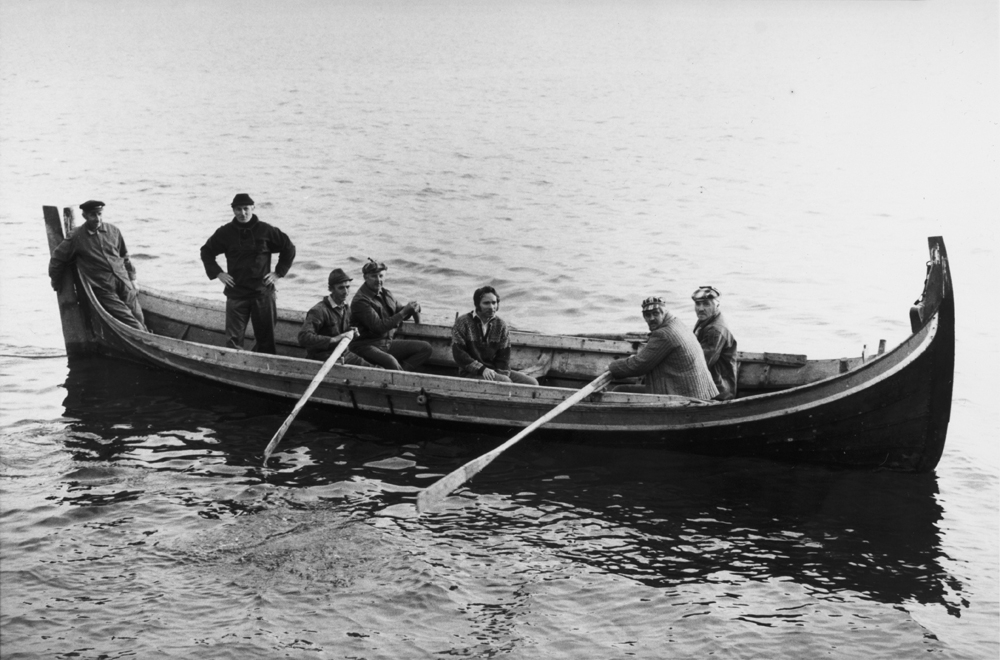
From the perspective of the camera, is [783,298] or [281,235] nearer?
[281,235]

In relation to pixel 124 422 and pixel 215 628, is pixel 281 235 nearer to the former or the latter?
pixel 124 422

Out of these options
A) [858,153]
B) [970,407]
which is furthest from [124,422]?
[858,153]

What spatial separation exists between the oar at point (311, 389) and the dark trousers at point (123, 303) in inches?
116

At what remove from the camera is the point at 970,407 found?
13.5m

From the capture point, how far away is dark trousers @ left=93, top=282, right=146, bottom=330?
44.6 feet

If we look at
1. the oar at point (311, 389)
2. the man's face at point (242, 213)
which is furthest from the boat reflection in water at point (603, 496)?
the man's face at point (242, 213)

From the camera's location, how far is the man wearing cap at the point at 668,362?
10.4 m

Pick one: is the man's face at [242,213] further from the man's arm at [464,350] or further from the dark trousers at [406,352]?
the man's arm at [464,350]

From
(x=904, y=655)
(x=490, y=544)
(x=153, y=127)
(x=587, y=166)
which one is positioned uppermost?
(x=153, y=127)

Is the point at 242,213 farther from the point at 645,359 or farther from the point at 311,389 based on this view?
the point at 645,359

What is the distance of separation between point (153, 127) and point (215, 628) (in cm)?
2852

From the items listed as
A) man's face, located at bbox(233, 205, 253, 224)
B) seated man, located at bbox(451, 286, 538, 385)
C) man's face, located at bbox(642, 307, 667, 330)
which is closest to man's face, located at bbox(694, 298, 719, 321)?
man's face, located at bbox(642, 307, 667, 330)

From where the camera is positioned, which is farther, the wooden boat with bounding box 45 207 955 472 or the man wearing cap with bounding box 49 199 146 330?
the man wearing cap with bounding box 49 199 146 330

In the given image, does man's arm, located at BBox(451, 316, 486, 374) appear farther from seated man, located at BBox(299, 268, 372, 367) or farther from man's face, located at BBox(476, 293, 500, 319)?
seated man, located at BBox(299, 268, 372, 367)
